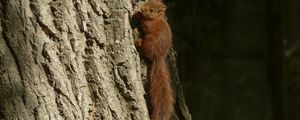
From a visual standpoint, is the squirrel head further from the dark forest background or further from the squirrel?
the dark forest background

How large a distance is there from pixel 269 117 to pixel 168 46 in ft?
11.3

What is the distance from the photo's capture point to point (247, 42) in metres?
5.48

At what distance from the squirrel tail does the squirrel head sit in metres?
0.13

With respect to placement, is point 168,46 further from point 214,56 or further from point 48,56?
point 214,56

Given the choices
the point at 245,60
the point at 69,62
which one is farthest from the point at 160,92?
the point at 245,60

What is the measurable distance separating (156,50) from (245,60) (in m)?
3.50

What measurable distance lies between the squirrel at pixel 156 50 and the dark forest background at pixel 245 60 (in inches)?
121

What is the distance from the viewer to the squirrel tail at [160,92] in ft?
6.86

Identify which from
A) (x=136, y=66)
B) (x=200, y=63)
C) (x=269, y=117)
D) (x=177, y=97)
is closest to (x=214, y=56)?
(x=200, y=63)

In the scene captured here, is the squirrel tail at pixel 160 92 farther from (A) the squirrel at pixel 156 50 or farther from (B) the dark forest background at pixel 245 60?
(B) the dark forest background at pixel 245 60

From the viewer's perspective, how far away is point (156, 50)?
6.84 ft

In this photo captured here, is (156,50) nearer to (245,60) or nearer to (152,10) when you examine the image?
(152,10)

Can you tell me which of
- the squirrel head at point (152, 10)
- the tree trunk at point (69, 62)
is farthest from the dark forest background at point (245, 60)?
the tree trunk at point (69, 62)

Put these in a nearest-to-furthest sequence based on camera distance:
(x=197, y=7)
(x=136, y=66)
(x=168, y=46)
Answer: (x=136, y=66) < (x=168, y=46) < (x=197, y=7)
